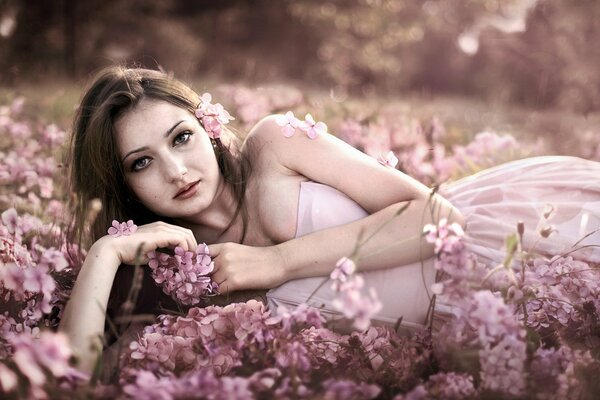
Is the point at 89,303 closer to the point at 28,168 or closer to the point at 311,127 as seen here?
the point at 311,127

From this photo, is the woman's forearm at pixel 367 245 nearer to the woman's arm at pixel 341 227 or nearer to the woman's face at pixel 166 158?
the woman's arm at pixel 341 227

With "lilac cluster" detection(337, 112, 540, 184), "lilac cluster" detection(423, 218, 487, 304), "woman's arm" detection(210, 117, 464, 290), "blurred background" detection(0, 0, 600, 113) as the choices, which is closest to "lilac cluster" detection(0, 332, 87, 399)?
"lilac cluster" detection(423, 218, 487, 304)

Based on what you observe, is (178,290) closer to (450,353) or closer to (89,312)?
(89,312)

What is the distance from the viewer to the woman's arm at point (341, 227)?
244 centimetres

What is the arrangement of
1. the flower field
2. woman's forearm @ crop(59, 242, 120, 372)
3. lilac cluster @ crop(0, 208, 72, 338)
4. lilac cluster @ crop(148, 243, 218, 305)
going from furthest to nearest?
lilac cluster @ crop(148, 243, 218, 305) < woman's forearm @ crop(59, 242, 120, 372) < lilac cluster @ crop(0, 208, 72, 338) < the flower field

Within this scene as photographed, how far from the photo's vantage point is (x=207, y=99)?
2.72 meters

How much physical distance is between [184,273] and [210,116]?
0.70 metres

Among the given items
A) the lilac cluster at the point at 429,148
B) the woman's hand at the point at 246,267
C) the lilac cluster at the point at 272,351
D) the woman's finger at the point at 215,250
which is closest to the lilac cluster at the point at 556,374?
the lilac cluster at the point at 272,351

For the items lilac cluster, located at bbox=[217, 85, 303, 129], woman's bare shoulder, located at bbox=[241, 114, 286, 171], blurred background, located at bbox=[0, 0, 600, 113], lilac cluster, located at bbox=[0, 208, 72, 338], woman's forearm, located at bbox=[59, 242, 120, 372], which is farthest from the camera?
blurred background, located at bbox=[0, 0, 600, 113]

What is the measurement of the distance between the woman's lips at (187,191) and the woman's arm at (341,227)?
218 millimetres

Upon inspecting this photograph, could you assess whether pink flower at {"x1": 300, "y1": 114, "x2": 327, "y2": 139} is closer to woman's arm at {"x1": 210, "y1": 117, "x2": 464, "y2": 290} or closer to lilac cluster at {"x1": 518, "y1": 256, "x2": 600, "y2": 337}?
woman's arm at {"x1": 210, "y1": 117, "x2": 464, "y2": 290}

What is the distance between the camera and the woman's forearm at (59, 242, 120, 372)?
1953mm

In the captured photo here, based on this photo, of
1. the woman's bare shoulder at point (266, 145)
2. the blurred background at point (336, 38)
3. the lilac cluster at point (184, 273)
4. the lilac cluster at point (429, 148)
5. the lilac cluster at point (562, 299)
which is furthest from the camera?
the blurred background at point (336, 38)

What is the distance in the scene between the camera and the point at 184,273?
2.29 metres
